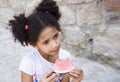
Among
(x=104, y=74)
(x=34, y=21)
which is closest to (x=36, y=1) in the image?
(x=104, y=74)

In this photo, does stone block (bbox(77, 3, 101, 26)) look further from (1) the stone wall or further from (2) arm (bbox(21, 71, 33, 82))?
→ (2) arm (bbox(21, 71, 33, 82))

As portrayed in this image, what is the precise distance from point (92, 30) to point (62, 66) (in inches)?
43.1

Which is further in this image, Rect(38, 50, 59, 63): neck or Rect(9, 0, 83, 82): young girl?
Rect(38, 50, 59, 63): neck

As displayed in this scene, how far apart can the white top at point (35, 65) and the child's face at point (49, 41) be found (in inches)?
6.4

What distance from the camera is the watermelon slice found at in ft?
6.97

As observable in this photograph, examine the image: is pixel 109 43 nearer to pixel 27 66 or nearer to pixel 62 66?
pixel 62 66

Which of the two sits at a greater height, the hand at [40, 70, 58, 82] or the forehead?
the forehead

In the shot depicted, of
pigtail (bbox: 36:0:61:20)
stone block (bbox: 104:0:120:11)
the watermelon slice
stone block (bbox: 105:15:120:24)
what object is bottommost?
the watermelon slice

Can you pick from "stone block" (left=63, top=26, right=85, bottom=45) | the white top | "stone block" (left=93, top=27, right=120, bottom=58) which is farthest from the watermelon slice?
"stone block" (left=63, top=26, right=85, bottom=45)

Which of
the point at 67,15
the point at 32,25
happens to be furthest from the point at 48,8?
the point at 67,15

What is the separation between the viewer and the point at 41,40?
2.09m

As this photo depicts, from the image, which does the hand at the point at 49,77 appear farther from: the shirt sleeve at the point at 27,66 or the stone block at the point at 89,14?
the stone block at the point at 89,14

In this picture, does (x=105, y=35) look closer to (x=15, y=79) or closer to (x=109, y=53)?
(x=109, y=53)

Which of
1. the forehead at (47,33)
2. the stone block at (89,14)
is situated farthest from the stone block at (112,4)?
the forehead at (47,33)
